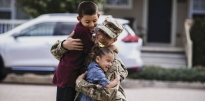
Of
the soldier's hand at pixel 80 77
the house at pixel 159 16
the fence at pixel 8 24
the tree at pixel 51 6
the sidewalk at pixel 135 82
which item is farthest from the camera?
the house at pixel 159 16

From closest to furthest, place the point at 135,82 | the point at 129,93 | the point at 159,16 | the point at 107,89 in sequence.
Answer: the point at 107,89 → the point at 129,93 → the point at 135,82 → the point at 159,16

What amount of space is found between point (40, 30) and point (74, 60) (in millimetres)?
8799

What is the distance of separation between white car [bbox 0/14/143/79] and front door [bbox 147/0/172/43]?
8134 millimetres

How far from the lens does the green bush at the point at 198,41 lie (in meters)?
17.2

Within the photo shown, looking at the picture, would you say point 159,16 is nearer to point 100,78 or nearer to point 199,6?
point 199,6

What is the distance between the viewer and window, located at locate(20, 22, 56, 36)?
1284 cm

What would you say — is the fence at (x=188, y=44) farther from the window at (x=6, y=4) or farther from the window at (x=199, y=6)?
the window at (x=6, y=4)

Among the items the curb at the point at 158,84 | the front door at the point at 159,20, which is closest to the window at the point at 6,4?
the front door at the point at 159,20

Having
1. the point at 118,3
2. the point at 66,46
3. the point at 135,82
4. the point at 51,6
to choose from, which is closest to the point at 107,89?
the point at 66,46

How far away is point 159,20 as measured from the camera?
2088 cm

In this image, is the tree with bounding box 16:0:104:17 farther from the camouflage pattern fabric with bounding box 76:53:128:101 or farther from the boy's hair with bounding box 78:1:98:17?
the camouflage pattern fabric with bounding box 76:53:128:101

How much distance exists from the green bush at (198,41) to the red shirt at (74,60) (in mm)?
13276

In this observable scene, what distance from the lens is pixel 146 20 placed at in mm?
20766

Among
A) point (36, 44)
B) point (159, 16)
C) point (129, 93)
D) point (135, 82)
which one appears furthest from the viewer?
point (159, 16)
